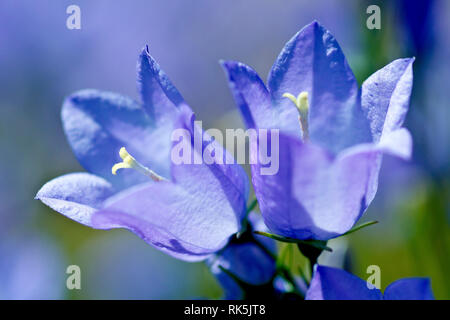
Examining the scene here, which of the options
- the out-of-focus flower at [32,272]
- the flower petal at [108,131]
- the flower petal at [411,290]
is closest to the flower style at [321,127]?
the flower petal at [411,290]

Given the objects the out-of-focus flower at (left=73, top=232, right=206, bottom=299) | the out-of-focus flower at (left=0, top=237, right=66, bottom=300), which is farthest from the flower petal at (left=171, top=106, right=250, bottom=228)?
the out-of-focus flower at (left=0, top=237, right=66, bottom=300)

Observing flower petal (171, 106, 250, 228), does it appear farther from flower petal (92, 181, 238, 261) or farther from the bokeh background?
the bokeh background

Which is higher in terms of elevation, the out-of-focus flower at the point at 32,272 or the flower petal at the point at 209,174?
the flower petal at the point at 209,174

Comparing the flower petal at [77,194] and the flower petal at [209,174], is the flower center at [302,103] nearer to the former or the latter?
the flower petal at [209,174]

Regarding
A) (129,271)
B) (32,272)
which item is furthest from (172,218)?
(129,271)

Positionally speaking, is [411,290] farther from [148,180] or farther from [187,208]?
[148,180]
